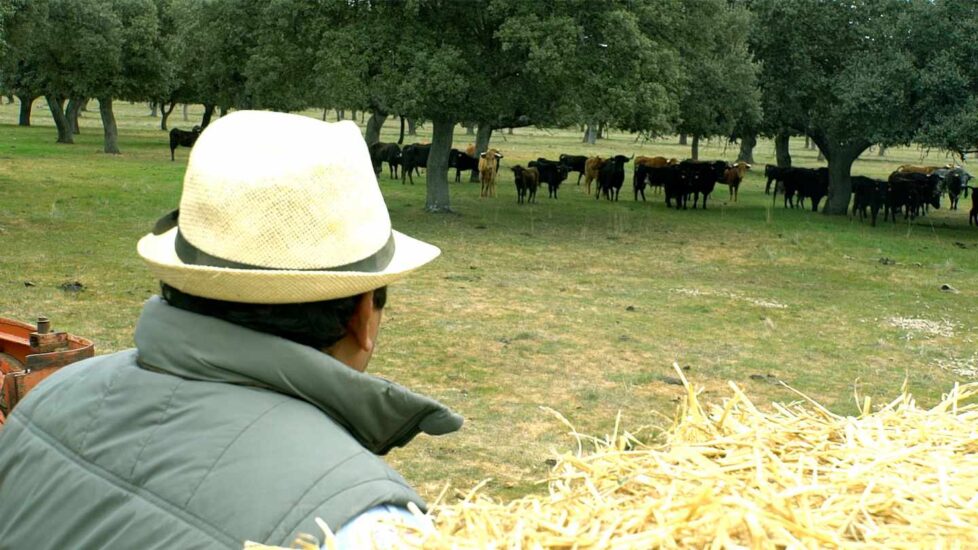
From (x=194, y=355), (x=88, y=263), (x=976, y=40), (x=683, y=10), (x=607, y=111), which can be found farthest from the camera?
(x=976, y=40)

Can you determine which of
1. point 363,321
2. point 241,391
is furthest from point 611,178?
point 241,391

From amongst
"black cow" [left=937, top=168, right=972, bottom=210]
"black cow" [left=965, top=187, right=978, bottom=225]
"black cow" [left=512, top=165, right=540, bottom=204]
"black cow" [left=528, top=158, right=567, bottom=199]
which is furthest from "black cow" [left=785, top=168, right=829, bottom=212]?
"black cow" [left=512, top=165, right=540, bottom=204]

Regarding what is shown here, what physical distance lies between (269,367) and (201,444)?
16cm

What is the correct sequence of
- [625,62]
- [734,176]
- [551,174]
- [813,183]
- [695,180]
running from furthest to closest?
[734,176]
[813,183]
[551,174]
[695,180]
[625,62]

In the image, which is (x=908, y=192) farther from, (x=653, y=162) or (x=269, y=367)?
(x=269, y=367)

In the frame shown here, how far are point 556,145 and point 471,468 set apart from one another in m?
54.8

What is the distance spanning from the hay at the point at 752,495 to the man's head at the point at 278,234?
388 millimetres

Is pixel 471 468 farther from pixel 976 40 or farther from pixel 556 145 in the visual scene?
pixel 556 145

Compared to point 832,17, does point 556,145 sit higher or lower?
lower

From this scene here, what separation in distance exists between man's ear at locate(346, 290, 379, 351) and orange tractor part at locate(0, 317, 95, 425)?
271 cm

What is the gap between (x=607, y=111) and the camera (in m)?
19.1

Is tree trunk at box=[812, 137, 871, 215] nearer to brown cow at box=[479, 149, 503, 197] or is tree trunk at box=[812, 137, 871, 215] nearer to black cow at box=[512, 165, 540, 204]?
black cow at box=[512, 165, 540, 204]

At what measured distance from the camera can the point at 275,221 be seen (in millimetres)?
1731

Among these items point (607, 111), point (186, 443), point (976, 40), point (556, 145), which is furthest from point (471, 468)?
point (556, 145)
